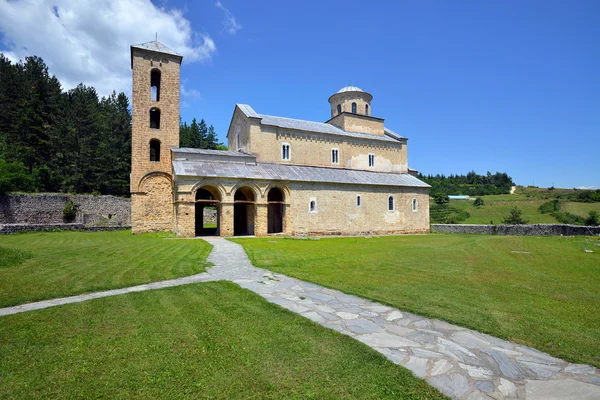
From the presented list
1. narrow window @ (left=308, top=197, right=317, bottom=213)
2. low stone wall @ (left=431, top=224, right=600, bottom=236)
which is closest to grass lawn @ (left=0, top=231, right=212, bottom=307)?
narrow window @ (left=308, top=197, right=317, bottom=213)

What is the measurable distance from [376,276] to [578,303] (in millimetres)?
3814

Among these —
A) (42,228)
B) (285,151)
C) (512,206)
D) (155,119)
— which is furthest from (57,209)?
(512,206)

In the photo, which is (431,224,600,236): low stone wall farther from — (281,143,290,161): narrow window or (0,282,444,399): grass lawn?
(0,282,444,399): grass lawn

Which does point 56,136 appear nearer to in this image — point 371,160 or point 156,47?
point 156,47

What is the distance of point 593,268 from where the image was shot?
29.7 ft

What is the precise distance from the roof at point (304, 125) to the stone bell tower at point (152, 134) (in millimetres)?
5795

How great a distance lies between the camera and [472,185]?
94250mm

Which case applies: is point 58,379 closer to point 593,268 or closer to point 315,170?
point 593,268

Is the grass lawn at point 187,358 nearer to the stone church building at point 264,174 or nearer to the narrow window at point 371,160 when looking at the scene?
the stone church building at point 264,174

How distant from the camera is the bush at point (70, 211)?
28766 millimetres

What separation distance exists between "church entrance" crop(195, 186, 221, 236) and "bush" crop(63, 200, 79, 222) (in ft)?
37.1

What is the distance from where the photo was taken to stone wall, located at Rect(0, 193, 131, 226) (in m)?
26.4

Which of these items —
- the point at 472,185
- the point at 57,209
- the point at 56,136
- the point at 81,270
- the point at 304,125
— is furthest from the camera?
the point at 472,185

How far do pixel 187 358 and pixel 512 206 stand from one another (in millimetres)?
65938
